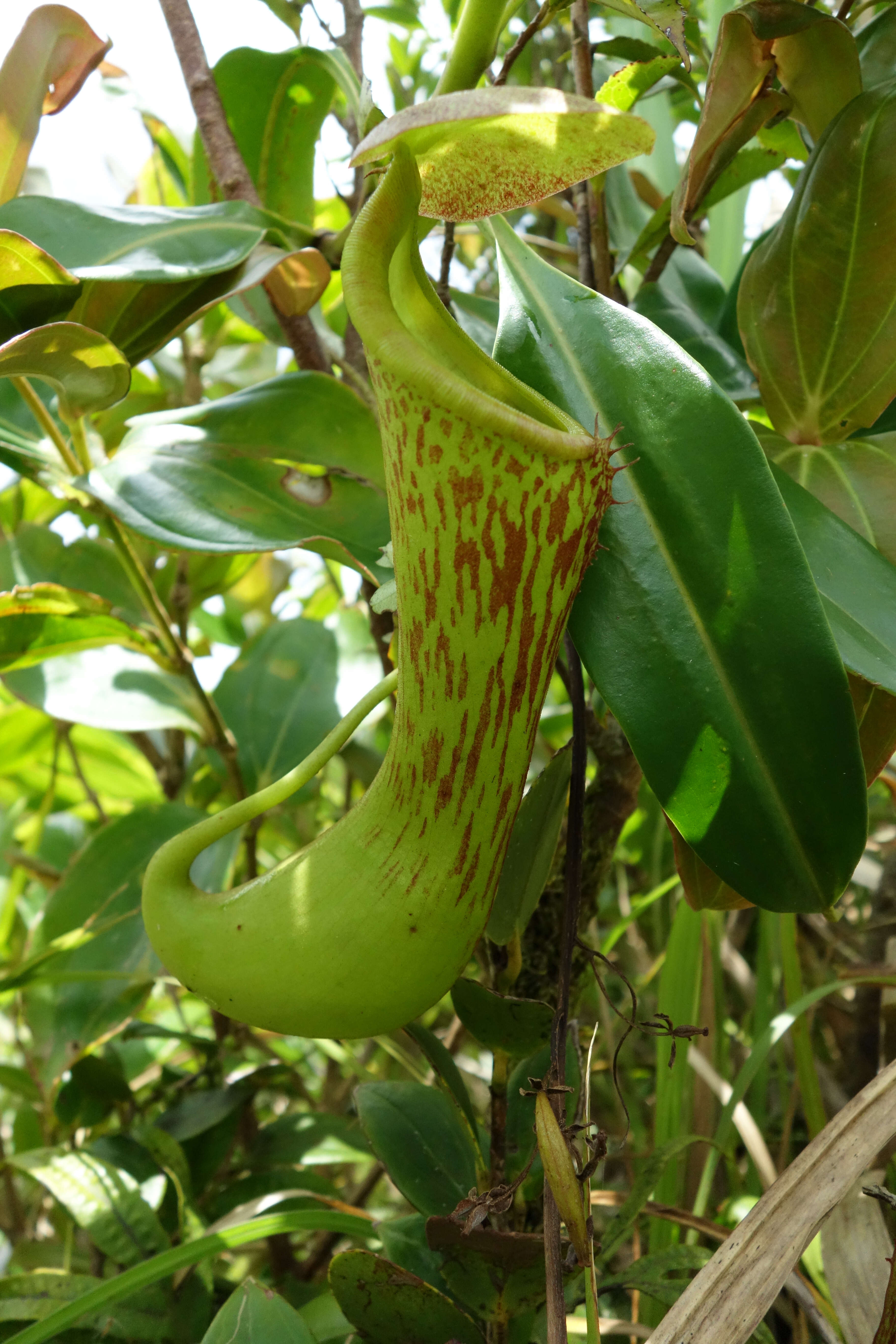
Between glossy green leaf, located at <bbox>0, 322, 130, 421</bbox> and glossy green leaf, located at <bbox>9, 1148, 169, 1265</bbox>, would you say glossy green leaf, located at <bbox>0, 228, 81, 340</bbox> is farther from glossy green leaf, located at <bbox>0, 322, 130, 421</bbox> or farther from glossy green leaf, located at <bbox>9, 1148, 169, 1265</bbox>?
glossy green leaf, located at <bbox>9, 1148, 169, 1265</bbox>

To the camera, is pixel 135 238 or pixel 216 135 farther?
pixel 216 135

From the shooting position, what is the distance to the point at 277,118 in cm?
Result: 89

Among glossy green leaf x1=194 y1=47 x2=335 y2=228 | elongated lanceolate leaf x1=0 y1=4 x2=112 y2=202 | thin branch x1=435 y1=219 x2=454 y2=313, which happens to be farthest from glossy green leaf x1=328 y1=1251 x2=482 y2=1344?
glossy green leaf x1=194 y1=47 x2=335 y2=228

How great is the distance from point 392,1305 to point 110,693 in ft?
2.09

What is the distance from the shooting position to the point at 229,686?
1014 mm

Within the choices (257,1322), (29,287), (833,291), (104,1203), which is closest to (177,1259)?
(257,1322)

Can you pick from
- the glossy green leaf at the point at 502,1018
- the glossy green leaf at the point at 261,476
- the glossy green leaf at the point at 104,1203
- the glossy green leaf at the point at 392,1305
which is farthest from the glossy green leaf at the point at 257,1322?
the glossy green leaf at the point at 261,476

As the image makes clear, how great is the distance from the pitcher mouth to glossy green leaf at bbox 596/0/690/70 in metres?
0.15

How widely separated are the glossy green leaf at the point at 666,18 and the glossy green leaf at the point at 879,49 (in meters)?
0.18

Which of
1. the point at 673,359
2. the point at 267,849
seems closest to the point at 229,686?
the point at 267,849

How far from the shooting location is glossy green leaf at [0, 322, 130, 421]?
59cm

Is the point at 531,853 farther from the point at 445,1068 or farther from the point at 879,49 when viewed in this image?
the point at 879,49

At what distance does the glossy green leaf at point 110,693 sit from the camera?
0.93 m

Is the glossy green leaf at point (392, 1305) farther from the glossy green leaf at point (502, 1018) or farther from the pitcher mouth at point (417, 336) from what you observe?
the pitcher mouth at point (417, 336)
